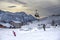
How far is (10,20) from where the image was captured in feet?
8.26

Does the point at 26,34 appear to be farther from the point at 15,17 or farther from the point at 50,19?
the point at 50,19

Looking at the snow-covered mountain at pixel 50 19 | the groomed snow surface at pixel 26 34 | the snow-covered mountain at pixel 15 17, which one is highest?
the snow-covered mountain at pixel 15 17

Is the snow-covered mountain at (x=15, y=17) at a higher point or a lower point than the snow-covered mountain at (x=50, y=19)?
higher

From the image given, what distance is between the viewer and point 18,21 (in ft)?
8.23

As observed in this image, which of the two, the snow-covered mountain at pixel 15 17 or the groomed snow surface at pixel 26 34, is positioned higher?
the snow-covered mountain at pixel 15 17

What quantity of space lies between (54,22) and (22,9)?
1.94 feet

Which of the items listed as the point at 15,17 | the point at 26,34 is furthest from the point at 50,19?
the point at 15,17

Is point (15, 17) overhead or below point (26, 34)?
overhead

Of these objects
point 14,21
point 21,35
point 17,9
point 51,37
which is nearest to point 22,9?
point 17,9

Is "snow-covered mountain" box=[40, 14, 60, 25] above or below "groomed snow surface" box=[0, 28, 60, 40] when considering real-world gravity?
above

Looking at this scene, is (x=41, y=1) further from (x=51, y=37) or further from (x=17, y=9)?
(x=51, y=37)

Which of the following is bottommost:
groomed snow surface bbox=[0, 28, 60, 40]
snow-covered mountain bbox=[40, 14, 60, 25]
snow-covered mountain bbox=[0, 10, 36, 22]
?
groomed snow surface bbox=[0, 28, 60, 40]

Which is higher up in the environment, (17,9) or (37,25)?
(17,9)

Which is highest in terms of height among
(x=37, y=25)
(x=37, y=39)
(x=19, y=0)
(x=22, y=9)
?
(x=19, y=0)
